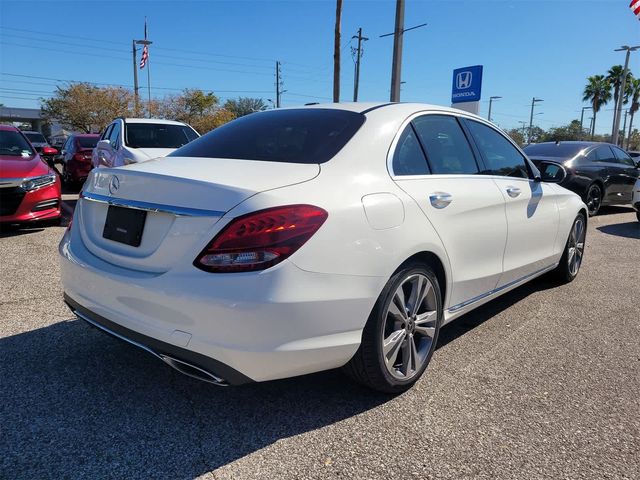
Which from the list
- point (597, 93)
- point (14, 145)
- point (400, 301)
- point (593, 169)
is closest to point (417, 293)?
point (400, 301)

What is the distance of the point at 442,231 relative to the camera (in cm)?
296

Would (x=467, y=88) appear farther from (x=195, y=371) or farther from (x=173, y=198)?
(x=195, y=371)

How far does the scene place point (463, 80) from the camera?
11.2 meters

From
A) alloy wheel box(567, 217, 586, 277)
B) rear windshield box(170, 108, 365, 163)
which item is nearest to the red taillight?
rear windshield box(170, 108, 365, 163)

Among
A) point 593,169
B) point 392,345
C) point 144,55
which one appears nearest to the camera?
point 392,345

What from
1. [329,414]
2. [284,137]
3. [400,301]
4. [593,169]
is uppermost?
[284,137]

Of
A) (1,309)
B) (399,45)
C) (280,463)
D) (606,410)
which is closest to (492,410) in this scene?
(606,410)

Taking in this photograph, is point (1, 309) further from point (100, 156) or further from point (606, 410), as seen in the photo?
point (100, 156)

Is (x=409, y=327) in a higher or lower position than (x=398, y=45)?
lower

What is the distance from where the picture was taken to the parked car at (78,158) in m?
12.1

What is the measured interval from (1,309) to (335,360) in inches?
119

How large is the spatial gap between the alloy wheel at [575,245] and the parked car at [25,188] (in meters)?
6.53

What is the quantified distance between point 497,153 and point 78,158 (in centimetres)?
1080

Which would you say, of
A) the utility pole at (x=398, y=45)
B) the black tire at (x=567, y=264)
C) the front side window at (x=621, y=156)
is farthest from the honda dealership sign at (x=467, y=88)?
the black tire at (x=567, y=264)
